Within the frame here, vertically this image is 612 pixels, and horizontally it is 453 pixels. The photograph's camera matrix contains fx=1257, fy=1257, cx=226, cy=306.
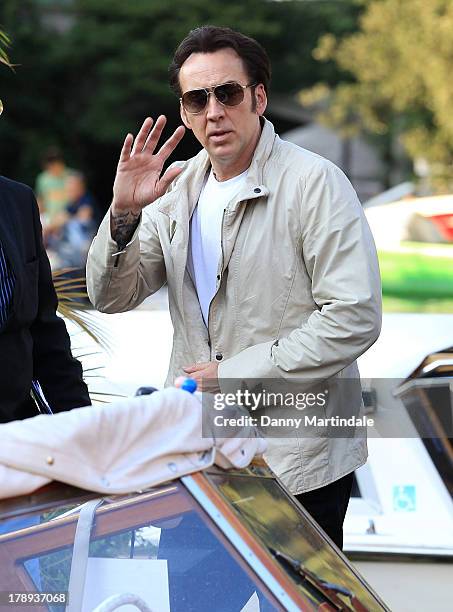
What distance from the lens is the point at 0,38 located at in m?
4.61

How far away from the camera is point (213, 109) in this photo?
10.8 ft

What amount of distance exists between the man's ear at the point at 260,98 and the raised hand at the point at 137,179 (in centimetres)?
22

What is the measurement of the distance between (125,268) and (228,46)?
66 centimetres

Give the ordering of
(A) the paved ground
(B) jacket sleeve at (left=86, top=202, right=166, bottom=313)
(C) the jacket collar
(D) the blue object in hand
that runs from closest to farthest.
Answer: (D) the blue object in hand < (C) the jacket collar < (B) jacket sleeve at (left=86, top=202, right=166, bottom=313) < (A) the paved ground

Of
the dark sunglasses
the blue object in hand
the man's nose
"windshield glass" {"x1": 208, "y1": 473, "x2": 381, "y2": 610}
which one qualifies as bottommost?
"windshield glass" {"x1": 208, "y1": 473, "x2": 381, "y2": 610}

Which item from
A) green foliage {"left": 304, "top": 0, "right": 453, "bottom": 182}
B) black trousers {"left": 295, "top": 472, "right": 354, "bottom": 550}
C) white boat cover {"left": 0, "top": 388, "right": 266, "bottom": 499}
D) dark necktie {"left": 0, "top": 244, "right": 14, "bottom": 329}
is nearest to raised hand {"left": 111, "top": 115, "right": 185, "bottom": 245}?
dark necktie {"left": 0, "top": 244, "right": 14, "bottom": 329}

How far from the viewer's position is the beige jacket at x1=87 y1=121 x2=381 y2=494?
3168 millimetres

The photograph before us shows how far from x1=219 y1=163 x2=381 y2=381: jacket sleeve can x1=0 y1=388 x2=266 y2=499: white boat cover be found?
2.40ft

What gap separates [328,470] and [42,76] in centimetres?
2206

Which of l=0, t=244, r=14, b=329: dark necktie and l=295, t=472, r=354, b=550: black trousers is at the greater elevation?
l=0, t=244, r=14, b=329: dark necktie

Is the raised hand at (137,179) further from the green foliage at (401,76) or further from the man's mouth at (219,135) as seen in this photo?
the green foliage at (401,76)

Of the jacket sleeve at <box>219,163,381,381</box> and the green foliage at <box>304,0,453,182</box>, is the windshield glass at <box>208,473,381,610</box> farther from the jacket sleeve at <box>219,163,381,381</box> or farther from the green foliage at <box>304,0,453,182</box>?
the green foliage at <box>304,0,453,182</box>

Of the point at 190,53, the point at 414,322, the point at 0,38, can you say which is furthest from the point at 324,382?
the point at 0,38

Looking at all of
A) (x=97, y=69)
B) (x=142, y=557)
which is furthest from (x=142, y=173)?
(x=97, y=69)
